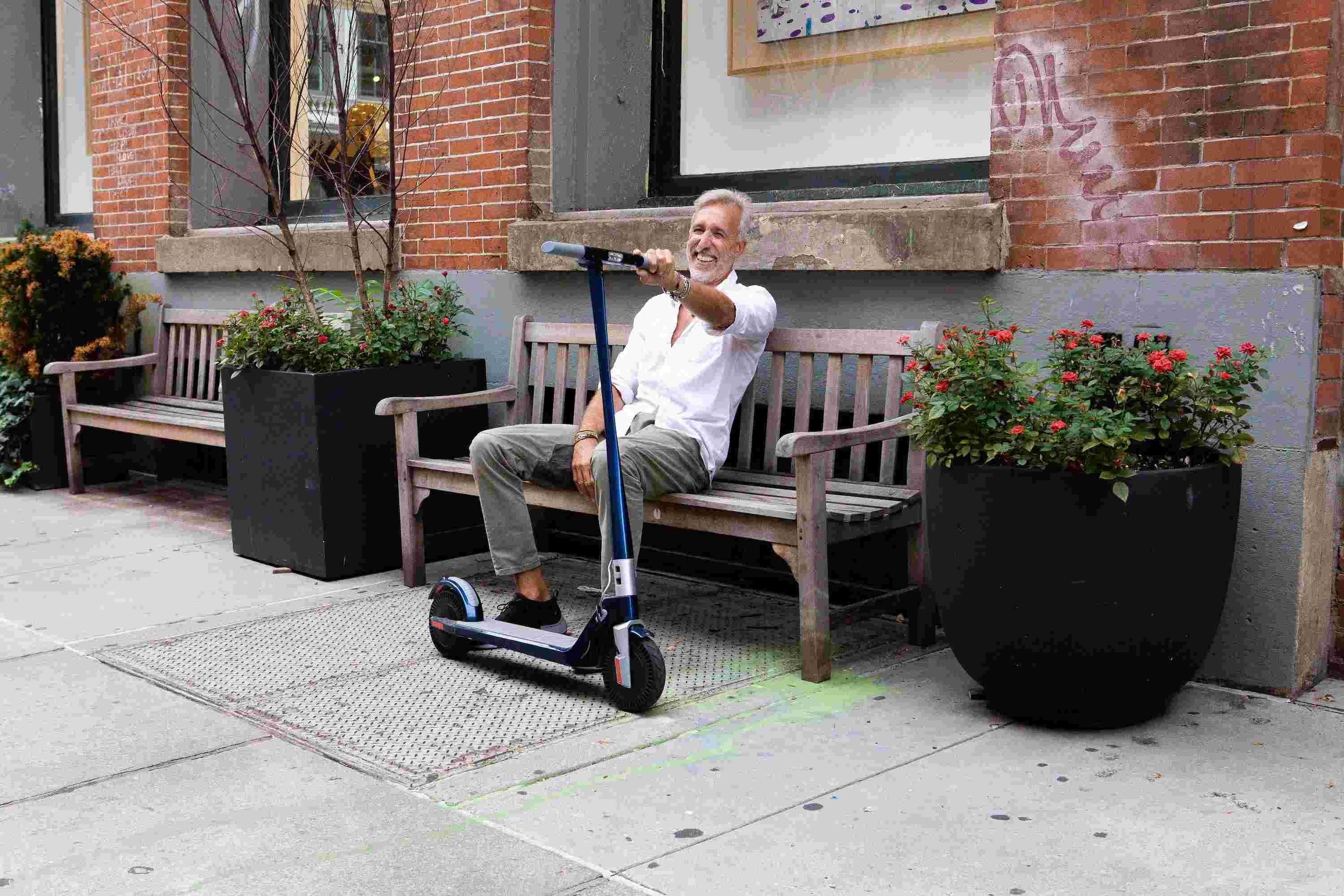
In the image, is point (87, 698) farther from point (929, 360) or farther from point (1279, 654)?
point (1279, 654)

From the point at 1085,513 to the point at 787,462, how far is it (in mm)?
1876

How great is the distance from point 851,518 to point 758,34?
3063 mm

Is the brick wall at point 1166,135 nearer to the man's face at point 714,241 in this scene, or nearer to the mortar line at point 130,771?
the man's face at point 714,241

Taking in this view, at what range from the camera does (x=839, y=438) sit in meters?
4.12

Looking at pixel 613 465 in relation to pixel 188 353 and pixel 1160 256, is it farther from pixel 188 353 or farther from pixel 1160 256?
pixel 188 353

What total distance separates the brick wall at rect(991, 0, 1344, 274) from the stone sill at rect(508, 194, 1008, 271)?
13 centimetres

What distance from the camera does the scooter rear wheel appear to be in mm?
4312

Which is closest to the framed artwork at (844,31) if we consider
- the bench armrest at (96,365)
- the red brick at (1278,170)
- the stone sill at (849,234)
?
the stone sill at (849,234)

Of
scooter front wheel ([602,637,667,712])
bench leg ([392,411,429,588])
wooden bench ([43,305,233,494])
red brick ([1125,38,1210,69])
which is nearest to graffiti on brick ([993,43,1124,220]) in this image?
red brick ([1125,38,1210,69])

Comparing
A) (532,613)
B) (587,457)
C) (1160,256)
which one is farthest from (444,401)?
(1160,256)

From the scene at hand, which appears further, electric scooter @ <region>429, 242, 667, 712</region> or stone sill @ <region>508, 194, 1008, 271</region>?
stone sill @ <region>508, 194, 1008, 271</region>

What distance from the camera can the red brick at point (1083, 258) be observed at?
4168 millimetres

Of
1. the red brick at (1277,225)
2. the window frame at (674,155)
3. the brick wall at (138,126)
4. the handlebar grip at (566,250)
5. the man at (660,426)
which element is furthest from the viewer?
the brick wall at (138,126)

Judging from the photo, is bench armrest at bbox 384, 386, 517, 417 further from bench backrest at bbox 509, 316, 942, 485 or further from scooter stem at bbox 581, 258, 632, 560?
scooter stem at bbox 581, 258, 632, 560
